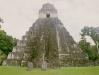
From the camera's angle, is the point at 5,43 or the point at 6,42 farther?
the point at 6,42

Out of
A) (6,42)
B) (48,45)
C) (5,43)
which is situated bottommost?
(48,45)

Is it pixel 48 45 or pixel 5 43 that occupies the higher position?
pixel 5 43

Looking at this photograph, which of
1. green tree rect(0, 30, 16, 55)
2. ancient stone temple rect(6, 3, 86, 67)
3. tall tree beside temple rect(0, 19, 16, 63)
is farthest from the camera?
green tree rect(0, 30, 16, 55)

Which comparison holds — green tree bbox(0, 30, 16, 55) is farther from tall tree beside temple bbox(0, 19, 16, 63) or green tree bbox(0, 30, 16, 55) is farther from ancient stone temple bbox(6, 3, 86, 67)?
ancient stone temple bbox(6, 3, 86, 67)

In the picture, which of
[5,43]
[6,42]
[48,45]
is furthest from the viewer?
[6,42]

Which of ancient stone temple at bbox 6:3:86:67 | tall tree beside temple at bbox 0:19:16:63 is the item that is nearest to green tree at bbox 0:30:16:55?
tall tree beside temple at bbox 0:19:16:63

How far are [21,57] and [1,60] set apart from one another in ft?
6.44

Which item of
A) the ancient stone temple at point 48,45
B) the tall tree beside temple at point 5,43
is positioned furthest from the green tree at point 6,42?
the ancient stone temple at point 48,45

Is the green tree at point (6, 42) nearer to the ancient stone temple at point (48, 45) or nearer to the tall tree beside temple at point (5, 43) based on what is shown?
the tall tree beside temple at point (5, 43)

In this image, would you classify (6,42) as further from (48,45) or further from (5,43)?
(48,45)

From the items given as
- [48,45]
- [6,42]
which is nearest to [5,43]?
[6,42]

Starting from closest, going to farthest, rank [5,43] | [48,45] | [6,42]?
[48,45]
[5,43]
[6,42]

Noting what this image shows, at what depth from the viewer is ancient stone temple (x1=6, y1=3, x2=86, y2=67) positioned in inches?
907

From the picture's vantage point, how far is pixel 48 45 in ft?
79.4
